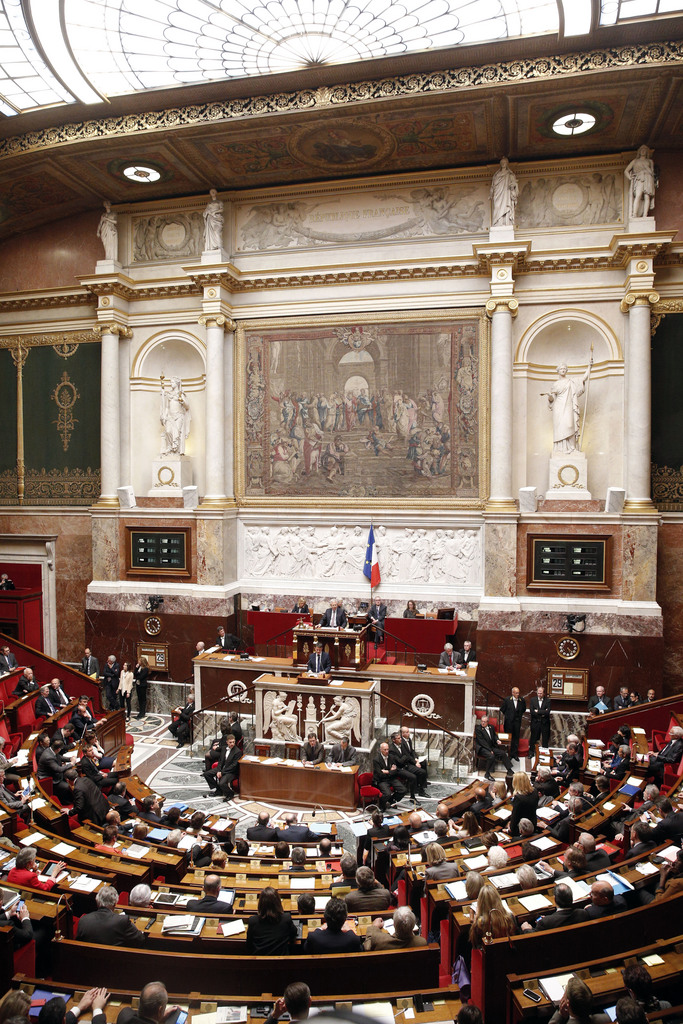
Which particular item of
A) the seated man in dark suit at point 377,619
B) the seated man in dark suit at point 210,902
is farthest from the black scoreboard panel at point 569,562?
the seated man in dark suit at point 210,902

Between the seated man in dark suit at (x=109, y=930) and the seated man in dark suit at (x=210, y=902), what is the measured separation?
0.64m

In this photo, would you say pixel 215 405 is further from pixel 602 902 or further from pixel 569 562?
pixel 602 902

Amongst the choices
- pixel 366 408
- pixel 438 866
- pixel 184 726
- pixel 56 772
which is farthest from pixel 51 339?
pixel 438 866

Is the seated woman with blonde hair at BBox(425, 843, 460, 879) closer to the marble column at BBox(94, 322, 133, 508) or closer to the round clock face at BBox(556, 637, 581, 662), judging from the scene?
the round clock face at BBox(556, 637, 581, 662)

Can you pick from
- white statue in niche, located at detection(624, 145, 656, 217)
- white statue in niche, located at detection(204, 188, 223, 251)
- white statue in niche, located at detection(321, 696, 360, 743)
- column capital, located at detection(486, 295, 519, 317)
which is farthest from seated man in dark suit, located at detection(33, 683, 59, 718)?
white statue in niche, located at detection(624, 145, 656, 217)

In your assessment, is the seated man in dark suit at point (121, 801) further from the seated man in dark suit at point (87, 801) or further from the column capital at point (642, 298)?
the column capital at point (642, 298)

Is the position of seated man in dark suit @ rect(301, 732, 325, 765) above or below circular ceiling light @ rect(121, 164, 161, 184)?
below

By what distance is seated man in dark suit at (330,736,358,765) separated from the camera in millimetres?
12555

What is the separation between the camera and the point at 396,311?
709 inches

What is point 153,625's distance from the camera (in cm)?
1834

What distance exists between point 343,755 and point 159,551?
867 centimetres

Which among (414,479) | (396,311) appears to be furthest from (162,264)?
(414,479)

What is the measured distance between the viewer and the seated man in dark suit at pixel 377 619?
54.6 ft

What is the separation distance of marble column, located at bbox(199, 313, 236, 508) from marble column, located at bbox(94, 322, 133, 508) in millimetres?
2731
